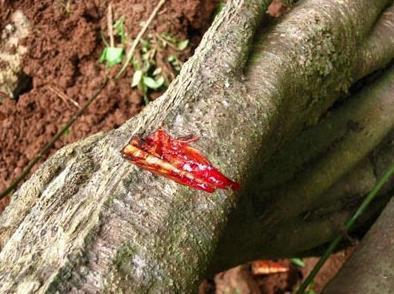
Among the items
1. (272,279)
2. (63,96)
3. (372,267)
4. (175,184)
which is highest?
(175,184)

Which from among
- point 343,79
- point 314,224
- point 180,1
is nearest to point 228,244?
point 314,224

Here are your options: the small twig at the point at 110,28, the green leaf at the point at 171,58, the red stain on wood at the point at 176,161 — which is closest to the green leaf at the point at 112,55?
the small twig at the point at 110,28

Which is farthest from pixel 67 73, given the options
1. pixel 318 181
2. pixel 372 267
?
pixel 372 267

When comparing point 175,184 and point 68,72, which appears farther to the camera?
point 68,72

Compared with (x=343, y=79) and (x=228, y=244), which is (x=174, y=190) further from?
(x=343, y=79)

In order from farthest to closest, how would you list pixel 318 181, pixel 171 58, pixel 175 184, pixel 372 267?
1. pixel 171 58
2. pixel 318 181
3. pixel 372 267
4. pixel 175 184

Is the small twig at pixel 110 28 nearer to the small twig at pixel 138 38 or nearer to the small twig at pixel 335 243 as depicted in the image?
the small twig at pixel 138 38

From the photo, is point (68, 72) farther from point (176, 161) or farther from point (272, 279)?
point (176, 161)
